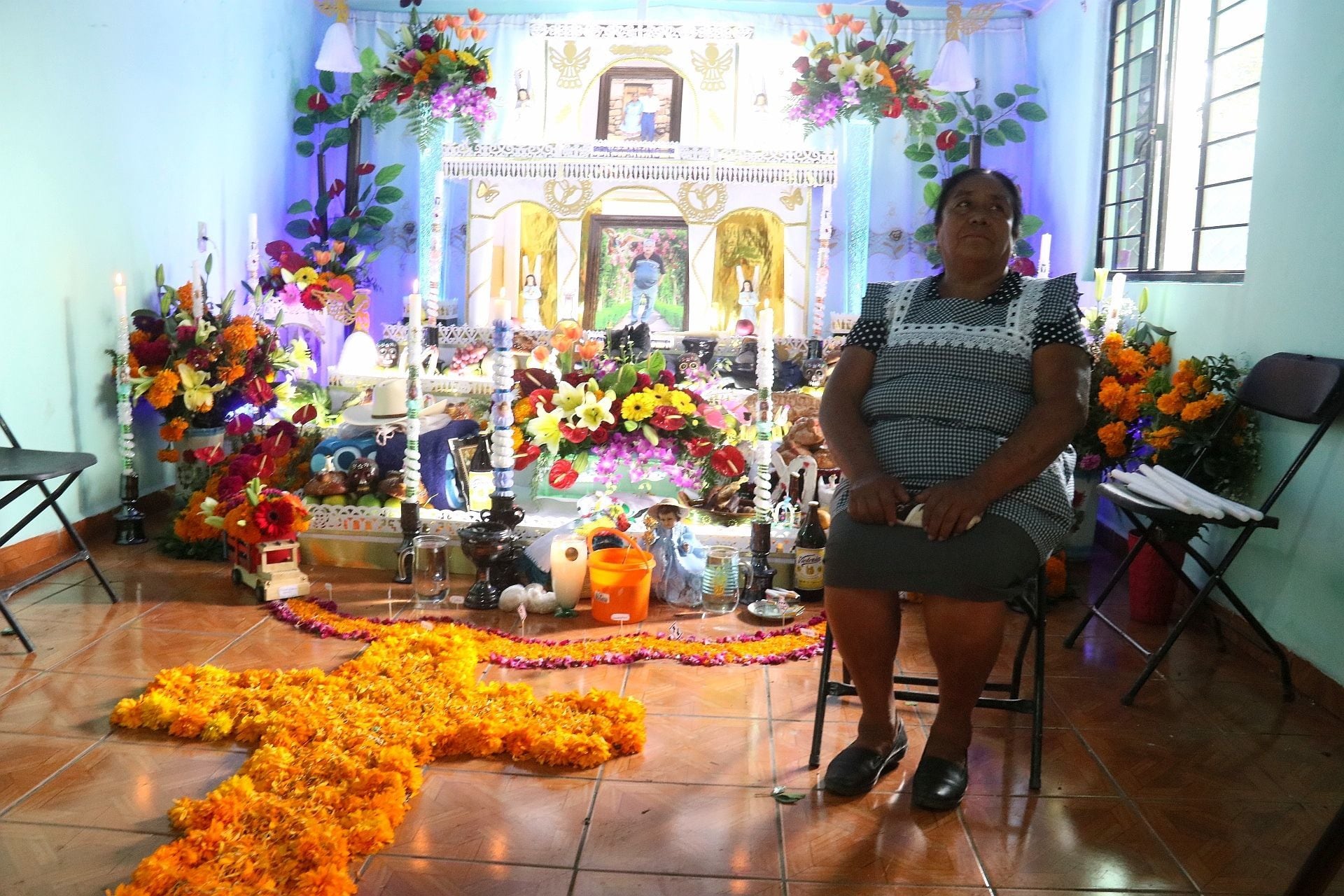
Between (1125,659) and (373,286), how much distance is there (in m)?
5.20

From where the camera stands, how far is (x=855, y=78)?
20.8 ft

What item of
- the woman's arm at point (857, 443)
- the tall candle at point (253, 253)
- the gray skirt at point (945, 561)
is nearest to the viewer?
the gray skirt at point (945, 561)

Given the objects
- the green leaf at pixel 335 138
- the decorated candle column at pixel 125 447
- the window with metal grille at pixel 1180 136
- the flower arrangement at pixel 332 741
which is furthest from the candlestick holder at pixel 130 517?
the window with metal grille at pixel 1180 136

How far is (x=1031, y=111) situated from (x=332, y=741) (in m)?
5.69

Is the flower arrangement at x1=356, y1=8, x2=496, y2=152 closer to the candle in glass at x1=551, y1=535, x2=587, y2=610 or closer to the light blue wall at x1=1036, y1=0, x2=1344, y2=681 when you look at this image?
the candle in glass at x1=551, y1=535, x2=587, y2=610

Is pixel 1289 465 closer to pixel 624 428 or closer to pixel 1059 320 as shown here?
pixel 1059 320

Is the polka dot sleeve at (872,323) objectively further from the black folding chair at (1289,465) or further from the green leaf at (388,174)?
the green leaf at (388,174)

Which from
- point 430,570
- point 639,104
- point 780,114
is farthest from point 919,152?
point 430,570

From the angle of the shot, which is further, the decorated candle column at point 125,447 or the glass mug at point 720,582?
the decorated candle column at point 125,447

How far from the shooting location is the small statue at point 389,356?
604 cm

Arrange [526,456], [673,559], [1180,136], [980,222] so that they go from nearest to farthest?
1. [980,222]
2. [673,559]
3. [526,456]
4. [1180,136]

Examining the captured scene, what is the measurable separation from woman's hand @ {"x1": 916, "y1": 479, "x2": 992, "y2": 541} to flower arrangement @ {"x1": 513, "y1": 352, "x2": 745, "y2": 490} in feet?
5.84

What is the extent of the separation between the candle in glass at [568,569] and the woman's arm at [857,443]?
4.59 ft

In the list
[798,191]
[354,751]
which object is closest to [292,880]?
[354,751]
